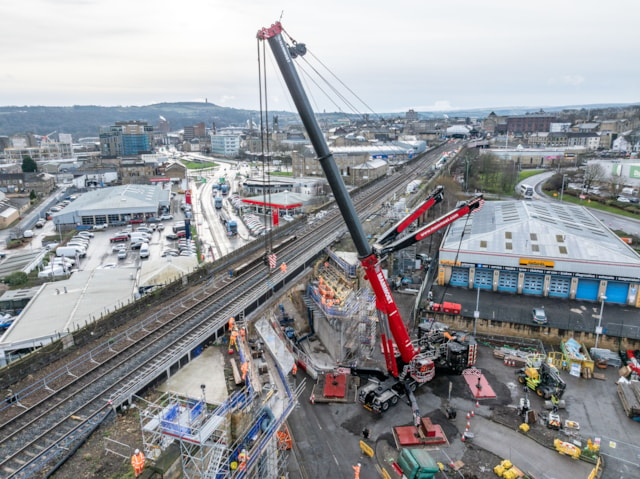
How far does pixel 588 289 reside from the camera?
29125 millimetres

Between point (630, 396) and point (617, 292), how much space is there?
10.8m

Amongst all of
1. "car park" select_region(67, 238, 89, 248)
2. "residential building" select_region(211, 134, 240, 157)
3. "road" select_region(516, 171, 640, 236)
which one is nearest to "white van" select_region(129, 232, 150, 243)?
"car park" select_region(67, 238, 89, 248)

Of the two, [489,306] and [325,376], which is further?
[489,306]

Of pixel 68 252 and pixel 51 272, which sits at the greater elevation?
pixel 68 252

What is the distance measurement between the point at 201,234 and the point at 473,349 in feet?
116

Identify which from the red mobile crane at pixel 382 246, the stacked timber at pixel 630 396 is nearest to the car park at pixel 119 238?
the red mobile crane at pixel 382 246

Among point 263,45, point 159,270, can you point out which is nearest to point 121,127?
point 159,270

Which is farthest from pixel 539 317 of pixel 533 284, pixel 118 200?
pixel 118 200

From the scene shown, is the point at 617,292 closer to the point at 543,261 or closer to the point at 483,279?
the point at 543,261

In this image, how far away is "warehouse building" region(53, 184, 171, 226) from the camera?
52.0 metres

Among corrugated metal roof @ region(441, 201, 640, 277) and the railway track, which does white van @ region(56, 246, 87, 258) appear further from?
corrugated metal roof @ region(441, 201, 640, 277)

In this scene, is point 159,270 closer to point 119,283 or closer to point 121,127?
point 119,283

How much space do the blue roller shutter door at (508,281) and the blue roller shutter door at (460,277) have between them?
2.31 meters

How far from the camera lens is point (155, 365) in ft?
53.5
